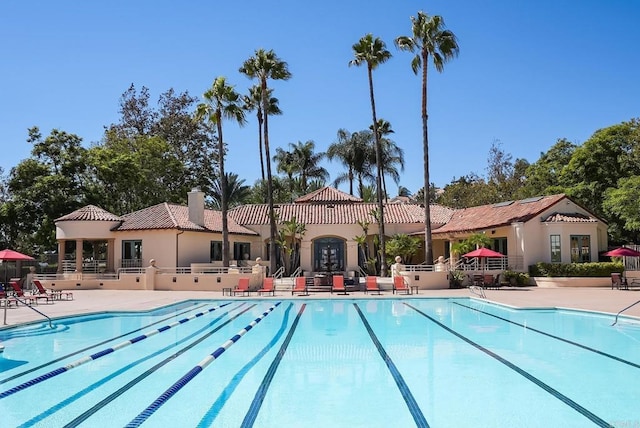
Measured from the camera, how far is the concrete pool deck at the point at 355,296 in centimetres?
1750

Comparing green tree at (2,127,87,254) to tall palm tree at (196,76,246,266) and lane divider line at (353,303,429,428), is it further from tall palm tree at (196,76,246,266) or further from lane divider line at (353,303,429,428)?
lane divider line at (353,303,429,428)

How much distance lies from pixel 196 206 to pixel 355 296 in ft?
45.8

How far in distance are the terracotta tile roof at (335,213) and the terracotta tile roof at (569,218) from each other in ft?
29.0

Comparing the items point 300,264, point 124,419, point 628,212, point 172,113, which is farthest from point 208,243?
point 124,419

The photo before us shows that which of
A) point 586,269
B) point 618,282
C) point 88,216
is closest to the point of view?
point 618,282

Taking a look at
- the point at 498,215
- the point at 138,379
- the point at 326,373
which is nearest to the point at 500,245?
the point at 498,215

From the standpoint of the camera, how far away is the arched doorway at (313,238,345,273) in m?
37.3

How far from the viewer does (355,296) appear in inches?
941

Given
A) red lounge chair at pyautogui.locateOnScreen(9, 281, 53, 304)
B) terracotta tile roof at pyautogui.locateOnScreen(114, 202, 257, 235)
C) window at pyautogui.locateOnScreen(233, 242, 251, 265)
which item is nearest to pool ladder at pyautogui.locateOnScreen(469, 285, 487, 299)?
terracotta tile roof at pyautogui.locateOnScreen(114, 202, 257, 235)

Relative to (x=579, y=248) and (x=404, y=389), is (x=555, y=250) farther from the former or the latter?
(x=404, y=389)

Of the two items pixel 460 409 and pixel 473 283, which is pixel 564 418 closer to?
pixel 460 409

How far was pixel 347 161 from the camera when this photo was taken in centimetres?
5012

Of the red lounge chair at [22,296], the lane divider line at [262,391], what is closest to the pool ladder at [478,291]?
the lane divider line at [262,391]

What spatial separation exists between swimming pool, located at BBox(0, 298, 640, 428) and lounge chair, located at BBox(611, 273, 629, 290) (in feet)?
33.3
